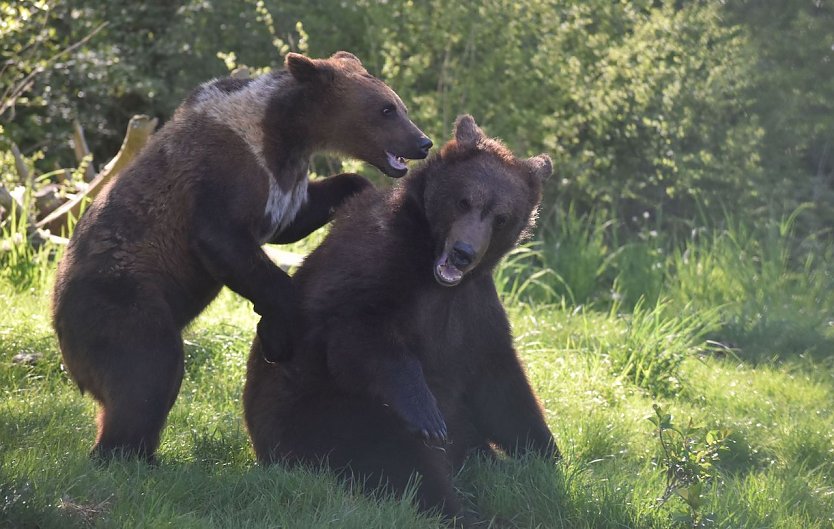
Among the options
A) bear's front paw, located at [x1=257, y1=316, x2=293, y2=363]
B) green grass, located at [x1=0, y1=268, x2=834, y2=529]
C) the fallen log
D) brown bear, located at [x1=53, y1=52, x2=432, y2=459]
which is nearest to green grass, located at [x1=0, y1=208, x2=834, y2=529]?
green grass, located at [x1=0, y1=268, x2=834, y2=529]

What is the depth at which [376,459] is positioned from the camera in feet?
15.3

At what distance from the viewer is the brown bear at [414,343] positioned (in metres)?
4.57

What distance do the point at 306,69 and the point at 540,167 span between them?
1.26 metres

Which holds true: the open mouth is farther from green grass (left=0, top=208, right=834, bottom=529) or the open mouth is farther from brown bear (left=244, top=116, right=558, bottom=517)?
green grass (left=0, top=208, right=834, bottom=529)

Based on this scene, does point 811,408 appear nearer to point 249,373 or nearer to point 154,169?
point 249,373

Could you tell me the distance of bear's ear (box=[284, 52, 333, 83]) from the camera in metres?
5.40

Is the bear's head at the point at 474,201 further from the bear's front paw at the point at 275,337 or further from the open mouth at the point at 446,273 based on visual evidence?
the bear's front paw at the point at 275,337

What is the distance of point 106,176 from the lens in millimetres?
8430

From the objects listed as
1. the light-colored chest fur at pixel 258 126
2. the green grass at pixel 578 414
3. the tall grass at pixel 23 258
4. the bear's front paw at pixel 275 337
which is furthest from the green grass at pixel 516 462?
the light-colored chest fur at pixel 258 126

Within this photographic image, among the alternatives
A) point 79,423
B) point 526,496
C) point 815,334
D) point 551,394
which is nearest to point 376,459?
point 526,496

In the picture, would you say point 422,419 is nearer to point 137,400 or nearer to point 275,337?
point 275,337

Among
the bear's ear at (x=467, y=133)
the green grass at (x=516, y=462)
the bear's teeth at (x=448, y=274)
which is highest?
the bear's ear at (x=467, y=133)

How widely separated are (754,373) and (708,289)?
2017 mm

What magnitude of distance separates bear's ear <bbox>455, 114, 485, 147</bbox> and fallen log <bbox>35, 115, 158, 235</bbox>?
149 inches
